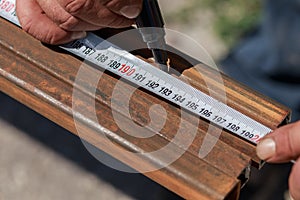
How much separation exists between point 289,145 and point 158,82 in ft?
1.31

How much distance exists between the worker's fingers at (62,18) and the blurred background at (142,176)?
1.41m

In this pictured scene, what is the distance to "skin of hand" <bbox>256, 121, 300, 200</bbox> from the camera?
68.4 inches

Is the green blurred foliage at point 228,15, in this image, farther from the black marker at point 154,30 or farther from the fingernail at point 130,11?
the fingernail at point 130,11

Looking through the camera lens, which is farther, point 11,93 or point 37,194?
point 37,194

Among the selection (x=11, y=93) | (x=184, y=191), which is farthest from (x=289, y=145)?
(x=11, y=93)

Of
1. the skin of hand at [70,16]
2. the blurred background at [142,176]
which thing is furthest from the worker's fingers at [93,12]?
the blurred background at [142,176]

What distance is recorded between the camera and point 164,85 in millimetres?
1871

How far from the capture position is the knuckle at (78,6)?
1.79 metres

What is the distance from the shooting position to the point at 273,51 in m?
3.57

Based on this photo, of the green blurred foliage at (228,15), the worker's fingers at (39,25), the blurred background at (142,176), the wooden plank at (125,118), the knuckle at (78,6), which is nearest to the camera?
the wooden plank at (125,118)

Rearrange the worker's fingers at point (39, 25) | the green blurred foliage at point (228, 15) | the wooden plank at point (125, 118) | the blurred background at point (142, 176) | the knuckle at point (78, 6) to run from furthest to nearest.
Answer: the green blurred foliage at point (228, 15), the blurred background at point (142, 176), the worker's fingers at point (39, 25), the knuckle at point (78, 6), the wooden plank at point (125, 118)

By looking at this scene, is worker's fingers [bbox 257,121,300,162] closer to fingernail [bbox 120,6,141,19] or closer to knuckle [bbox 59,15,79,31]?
fingernail [bbox 120,6,141,19]

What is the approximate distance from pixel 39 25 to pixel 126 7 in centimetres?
30

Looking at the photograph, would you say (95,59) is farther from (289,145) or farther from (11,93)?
(289,145)
